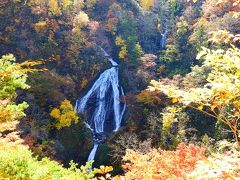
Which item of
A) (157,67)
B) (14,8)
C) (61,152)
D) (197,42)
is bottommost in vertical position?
(61,152)

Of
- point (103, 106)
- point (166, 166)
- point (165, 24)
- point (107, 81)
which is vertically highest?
point (165, 24)

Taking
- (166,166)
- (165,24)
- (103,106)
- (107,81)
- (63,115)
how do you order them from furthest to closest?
(165,24) → (107,81) → (103,106) → (63,115) → (166,166)

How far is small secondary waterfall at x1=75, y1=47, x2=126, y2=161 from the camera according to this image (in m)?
22.6

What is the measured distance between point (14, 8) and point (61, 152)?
1444cm

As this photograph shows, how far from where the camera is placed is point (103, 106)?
23969 mm

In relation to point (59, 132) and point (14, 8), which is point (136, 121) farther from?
point (14, 8)

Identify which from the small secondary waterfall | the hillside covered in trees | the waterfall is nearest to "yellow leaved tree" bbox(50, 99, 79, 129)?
the hillside covered in trees

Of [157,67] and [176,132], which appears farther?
A: [157,67]

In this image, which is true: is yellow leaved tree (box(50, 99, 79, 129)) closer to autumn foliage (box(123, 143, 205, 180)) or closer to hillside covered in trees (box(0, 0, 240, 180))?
hillside covered in trees (box(0, 0, 240, 180))

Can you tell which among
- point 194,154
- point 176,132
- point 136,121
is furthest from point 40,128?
point 194,154

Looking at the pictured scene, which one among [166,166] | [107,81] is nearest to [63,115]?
[107,81]

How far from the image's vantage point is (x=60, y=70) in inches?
973

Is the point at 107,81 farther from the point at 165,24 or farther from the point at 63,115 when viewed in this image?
the point at 165,24

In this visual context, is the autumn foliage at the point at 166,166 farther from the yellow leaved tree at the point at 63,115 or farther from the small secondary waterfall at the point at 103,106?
the small secondary waterfall at the point at 103,106
